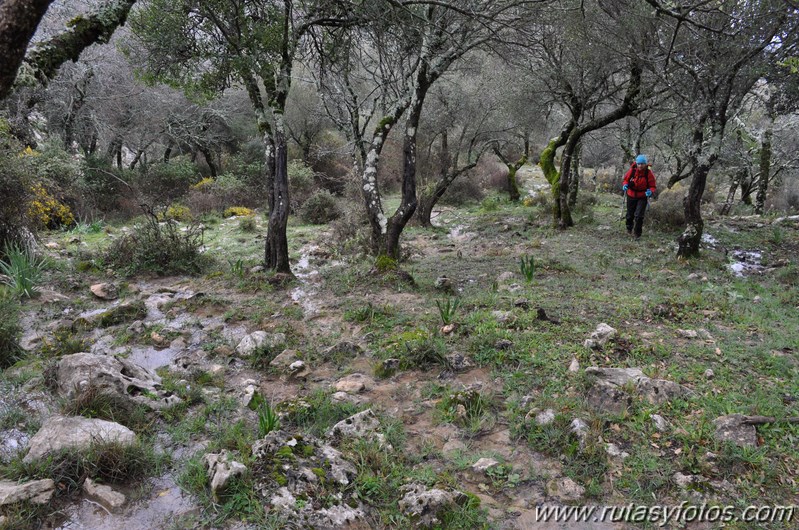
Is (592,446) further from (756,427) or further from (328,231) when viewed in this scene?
(328,231)

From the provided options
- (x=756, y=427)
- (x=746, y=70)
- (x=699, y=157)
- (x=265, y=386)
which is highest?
(x=746, y=70)

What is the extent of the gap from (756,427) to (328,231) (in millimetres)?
10827

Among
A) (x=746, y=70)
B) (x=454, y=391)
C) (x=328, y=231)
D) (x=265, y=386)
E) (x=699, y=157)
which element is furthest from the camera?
(x=328, y=231)

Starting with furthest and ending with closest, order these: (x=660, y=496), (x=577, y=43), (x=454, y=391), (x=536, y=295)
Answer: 1. (x=577, y=43)
2. (x=536, y=295)
3. (x=454, y=391)
4. (x=660, y=496)

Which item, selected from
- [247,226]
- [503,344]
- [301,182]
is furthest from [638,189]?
[301,182]

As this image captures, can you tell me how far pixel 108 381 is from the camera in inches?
136

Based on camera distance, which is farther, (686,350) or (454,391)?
(686,350)

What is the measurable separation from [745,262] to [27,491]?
10.1m

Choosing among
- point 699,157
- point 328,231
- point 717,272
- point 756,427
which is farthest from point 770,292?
point 328,231

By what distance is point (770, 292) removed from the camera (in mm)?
6344

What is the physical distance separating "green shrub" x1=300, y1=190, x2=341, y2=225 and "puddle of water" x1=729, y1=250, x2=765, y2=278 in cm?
1059

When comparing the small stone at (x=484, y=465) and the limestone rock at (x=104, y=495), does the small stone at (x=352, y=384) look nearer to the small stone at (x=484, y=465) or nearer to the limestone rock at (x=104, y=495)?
the small stone at (x=484, y=465)

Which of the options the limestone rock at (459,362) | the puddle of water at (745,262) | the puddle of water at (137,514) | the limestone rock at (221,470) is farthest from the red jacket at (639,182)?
the puddle of water at (137,514)

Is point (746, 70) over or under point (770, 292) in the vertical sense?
over
